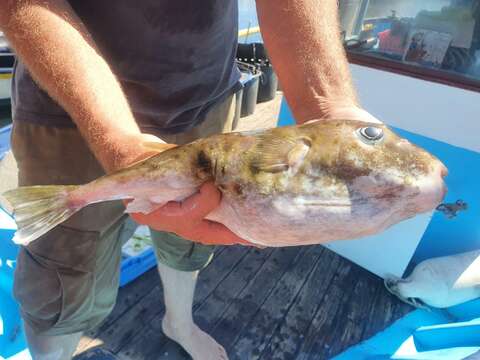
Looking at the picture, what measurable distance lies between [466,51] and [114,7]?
2.58m

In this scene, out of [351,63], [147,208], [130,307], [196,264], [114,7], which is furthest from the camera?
[351,63]

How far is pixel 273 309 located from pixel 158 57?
207cm

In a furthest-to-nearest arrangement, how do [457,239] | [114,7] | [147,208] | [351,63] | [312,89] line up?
[351,63] < [457,239] < [114,7] < [312,89] < [147,208]

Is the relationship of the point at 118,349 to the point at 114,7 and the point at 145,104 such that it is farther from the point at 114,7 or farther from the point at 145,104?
the point at 114,7

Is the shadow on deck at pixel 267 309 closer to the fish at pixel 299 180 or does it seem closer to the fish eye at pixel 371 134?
the fish at pixel 299 180

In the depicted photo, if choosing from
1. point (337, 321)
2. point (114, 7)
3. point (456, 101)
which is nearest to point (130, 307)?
point (337, 321)

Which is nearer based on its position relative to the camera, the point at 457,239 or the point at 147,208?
the point at 147,208

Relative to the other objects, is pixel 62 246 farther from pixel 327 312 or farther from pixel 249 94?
pixel 249 94

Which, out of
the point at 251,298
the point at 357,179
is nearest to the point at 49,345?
the point at 251,298

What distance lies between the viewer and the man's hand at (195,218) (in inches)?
51.3

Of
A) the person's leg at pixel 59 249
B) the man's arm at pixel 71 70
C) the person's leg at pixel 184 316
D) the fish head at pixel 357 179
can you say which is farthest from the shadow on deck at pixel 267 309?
the fish head at pixel 357 179

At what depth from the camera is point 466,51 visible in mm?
3055

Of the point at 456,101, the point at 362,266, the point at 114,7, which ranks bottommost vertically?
the point at 362,266

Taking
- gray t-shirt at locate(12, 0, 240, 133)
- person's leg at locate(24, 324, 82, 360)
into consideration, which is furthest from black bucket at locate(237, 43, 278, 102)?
person's leg at locate(24, 324, 82, 360)
